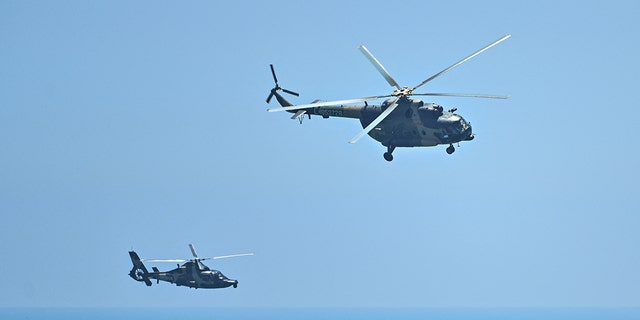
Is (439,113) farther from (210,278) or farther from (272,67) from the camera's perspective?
(210,278)

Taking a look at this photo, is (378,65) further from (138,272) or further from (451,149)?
(138,272)

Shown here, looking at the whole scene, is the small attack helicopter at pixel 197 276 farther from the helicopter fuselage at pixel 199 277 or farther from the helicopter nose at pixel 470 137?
the helicopter nose at pixel 470 137

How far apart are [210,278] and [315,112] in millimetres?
32842

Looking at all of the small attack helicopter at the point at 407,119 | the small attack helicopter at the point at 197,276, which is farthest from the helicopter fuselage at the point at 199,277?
the small attack helicopter at the point at 407,119

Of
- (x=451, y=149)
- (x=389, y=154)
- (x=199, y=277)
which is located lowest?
(x=451, y=149)

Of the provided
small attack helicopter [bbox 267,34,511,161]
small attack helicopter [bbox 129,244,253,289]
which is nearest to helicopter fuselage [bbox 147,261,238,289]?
small attack helicopter [bbox 129,244,253,289]

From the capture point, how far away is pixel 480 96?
7094cm

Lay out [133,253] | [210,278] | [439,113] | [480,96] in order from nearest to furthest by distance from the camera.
Answer: 1. [480,96]
2. [439,113]
3. [210,278]
4. [133,253]

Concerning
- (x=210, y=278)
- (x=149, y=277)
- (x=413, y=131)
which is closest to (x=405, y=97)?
(x=413, y=131)

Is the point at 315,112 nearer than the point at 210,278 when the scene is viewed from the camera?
Yes

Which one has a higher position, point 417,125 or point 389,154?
point 417,125

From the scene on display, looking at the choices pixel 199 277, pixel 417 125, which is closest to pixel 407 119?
pixel 417 125

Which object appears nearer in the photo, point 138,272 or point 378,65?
point 378,65

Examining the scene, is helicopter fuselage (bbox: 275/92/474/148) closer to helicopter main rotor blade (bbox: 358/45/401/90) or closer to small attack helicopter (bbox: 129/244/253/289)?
helicopter main rotor blade (bbox: 358/45/401/90)
